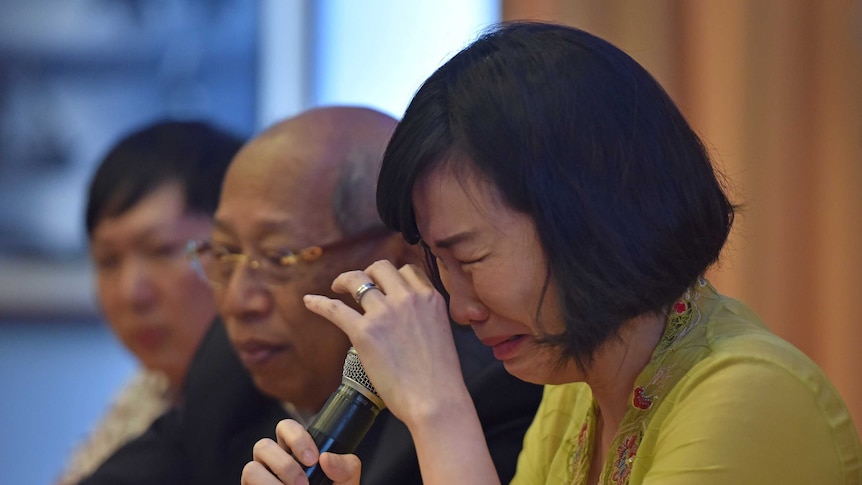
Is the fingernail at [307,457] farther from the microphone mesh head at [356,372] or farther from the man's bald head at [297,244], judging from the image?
the man's bald head at [297,244]

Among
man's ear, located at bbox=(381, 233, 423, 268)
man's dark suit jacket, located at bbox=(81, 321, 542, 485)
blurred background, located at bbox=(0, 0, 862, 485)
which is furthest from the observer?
blurred background, located at bbox=(0, 0, 862, 485)

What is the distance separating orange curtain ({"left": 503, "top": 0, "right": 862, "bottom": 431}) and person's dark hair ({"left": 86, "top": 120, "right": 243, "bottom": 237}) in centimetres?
103

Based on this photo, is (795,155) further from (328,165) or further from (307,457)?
(307,457)

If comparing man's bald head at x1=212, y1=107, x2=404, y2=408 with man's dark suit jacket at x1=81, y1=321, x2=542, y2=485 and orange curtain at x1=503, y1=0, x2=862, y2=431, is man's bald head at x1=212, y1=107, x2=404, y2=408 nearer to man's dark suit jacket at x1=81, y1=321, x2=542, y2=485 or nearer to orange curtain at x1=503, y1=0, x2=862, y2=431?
man's dark suit jacket at x1=81, y1=321, x2=542, y2=485

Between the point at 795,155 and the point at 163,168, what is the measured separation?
4.36 feet

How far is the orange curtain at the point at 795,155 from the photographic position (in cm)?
207

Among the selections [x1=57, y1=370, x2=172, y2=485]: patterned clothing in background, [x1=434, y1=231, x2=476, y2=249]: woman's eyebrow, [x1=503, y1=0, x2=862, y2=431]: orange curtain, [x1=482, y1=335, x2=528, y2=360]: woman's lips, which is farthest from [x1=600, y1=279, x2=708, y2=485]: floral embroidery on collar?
[x1=57, y1=370, x2=172, y2=485]: patterned clothing in background

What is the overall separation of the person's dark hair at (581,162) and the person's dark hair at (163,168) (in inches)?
48.8

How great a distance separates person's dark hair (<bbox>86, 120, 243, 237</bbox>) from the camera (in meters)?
2.27

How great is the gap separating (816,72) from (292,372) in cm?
122

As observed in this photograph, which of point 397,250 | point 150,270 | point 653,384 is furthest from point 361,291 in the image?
point 150,270

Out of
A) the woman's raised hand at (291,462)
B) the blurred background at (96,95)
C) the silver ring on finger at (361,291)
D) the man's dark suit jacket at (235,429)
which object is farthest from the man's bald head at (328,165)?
the blurred background at (96,95)

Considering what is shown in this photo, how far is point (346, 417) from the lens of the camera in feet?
3.65

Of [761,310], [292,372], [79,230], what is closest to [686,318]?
[292,372]
